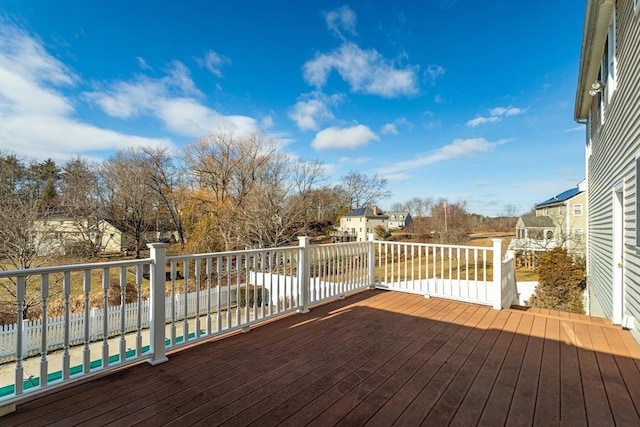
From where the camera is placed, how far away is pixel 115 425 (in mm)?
1715

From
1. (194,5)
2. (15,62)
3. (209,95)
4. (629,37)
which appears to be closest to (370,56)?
(194,5)

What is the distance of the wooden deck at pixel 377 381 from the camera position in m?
1.81

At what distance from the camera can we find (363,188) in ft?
97.8

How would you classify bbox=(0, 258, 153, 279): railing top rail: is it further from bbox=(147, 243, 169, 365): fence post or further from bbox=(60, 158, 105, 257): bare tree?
bbox=(60, 158, 105, 257): bare tree

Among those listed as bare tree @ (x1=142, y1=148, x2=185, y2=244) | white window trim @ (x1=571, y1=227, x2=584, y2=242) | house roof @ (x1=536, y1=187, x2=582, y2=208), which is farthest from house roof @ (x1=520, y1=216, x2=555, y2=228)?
bare tree @ (x1=142, y1=148, x2=185, y2=244)

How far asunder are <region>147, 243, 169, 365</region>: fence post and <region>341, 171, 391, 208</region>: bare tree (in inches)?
1076

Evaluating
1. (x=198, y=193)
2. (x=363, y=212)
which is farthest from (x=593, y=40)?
(x=363, y=212)

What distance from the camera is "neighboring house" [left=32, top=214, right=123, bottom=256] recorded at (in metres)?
10.6

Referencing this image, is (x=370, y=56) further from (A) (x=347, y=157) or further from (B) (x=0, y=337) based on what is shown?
(A) (x=347, y=157)

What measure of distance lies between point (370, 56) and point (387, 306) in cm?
823

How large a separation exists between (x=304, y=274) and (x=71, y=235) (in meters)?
14.1

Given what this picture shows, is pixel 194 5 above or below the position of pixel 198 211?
above

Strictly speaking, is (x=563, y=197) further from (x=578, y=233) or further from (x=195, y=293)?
(x=195, y=293)

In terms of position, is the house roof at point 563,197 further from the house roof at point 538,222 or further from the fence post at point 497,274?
the fence post at point 497,274
